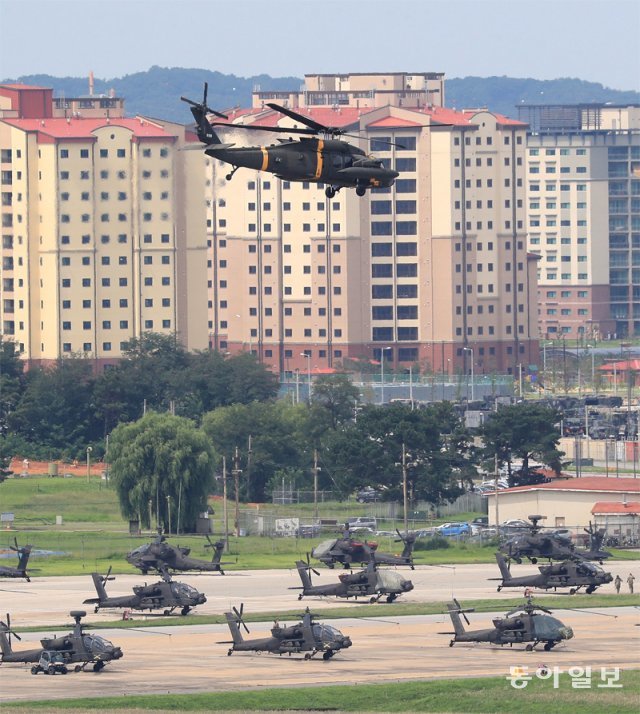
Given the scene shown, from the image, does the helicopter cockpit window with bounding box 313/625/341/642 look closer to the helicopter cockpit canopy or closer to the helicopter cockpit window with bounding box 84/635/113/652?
the helicopter cockpit window with bounding box 84/635/113/652

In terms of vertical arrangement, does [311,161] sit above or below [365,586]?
above

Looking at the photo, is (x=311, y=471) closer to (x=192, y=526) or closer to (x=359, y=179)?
(x=192, y=526)

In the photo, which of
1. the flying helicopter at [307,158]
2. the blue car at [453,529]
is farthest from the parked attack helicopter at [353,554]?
the flying helicopter at [307,158]

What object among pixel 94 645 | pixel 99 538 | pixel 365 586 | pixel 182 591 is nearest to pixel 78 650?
pixel 94 645

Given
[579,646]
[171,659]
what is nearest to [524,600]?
[579,646]

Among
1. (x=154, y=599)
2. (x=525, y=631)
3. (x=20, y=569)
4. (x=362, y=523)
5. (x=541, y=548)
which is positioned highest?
(x=525, y=631)

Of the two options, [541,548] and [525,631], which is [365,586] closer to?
[541,548]

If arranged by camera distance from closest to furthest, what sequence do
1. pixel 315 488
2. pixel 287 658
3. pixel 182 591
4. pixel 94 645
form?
pixel 94 645, pixel 287 658, pixel 182 591, pixel 315 488
